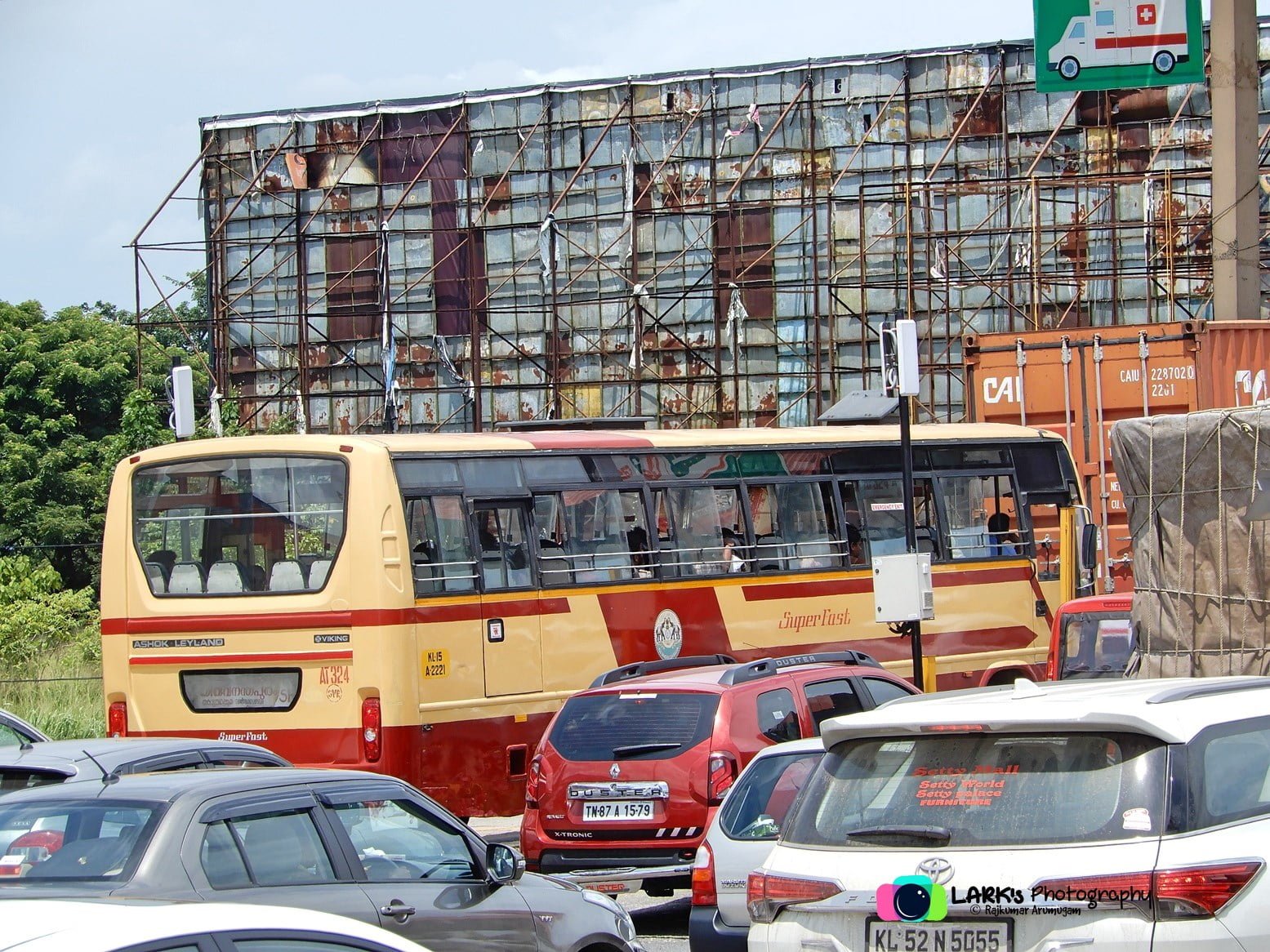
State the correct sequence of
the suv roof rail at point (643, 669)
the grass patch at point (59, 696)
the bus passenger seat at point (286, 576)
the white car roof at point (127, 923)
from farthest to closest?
the grass patch at point (59, 696)
the bus passenger seat at point (286, 576)
the suv roof rail at point (643, 669)
the white car roof at point (127, 923)

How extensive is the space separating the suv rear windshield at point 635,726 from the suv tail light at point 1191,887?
585 cm

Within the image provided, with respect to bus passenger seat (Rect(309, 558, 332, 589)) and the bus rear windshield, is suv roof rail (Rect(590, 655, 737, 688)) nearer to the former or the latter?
bus passenger seat (Rect(309, 558, 332, 589))

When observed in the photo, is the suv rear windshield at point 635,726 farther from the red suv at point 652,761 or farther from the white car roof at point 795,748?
the white car roof at point 795,748

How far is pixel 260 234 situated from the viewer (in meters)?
41.7

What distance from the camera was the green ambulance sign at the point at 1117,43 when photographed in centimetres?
2023

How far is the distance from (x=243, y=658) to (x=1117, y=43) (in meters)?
12.8

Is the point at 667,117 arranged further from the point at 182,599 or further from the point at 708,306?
the point at 182,599

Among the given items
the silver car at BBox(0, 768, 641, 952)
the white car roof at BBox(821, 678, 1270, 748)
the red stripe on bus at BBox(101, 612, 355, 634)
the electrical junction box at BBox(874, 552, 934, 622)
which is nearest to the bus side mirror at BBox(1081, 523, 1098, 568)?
the electrical junction box at BBox(874, 552, 934, 622)

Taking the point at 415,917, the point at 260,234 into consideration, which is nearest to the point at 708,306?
the point at 260,234

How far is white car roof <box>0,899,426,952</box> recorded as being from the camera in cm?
353

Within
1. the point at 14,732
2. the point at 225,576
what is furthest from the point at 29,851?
the point at 225,576

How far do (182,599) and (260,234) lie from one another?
28.7 metres

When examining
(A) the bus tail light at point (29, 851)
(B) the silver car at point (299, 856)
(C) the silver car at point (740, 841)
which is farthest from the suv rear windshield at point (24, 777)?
(C) the silver car at point (740, 841)

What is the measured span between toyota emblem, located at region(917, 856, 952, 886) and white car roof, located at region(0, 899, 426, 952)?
1852 mm
